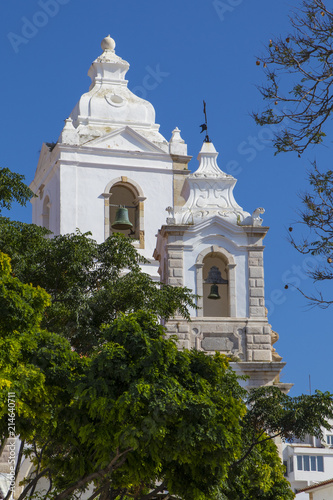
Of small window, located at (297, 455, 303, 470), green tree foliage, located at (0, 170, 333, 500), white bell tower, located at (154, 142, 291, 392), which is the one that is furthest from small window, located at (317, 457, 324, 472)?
green tree foliage, located at (0, 170, 333, 500)

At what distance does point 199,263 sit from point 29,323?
32.1 feet

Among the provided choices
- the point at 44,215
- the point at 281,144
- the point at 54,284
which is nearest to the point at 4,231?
the point at 54,284

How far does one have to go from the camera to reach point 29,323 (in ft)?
51.7

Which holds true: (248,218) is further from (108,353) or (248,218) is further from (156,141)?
(108,353)

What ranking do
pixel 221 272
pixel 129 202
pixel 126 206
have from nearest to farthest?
pixel 221 272 < pixel 126 206 < pixel 129 202

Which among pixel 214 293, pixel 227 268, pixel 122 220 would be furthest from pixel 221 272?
pixel 122 220

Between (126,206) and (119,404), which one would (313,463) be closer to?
(126,206)

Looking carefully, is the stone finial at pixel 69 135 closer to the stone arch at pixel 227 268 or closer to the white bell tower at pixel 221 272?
the white bell tower at pixel 221 272

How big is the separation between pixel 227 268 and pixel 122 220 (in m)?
3.70

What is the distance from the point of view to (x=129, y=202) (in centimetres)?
3150

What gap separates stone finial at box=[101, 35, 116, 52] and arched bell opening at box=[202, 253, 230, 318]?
Answer: 31.5ft

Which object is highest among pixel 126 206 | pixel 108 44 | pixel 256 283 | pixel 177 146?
pixel 108 44

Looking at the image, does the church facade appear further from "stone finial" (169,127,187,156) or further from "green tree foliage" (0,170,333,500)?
"green tree foliage" (0,170,333,500)

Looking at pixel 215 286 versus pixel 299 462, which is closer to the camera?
pixel 215 286
